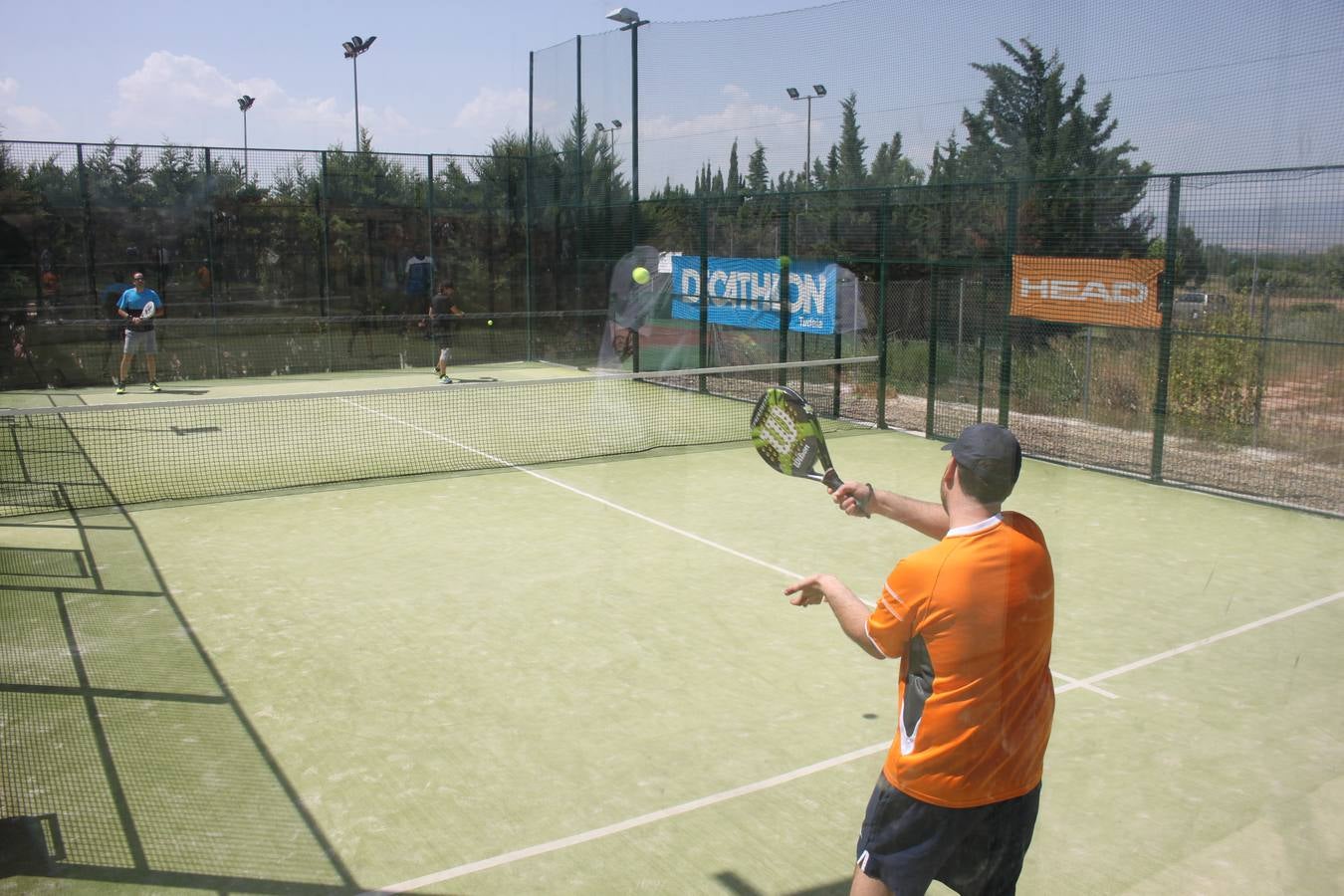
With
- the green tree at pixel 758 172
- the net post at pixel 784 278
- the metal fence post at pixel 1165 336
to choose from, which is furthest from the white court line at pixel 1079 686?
the green tree at pixel 758 172

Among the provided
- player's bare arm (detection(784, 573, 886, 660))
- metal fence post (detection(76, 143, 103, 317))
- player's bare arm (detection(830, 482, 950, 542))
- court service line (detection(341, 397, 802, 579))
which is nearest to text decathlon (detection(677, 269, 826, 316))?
court service line (detection(341, 397, 802, 579))

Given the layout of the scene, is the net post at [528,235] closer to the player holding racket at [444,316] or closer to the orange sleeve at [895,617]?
the player holding racket at [444,316]

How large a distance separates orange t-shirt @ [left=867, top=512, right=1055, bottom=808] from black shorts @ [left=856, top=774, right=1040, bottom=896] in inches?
1.8

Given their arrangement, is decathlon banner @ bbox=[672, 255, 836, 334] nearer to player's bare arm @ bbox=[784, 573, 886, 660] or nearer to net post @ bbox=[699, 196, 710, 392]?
net post @ bbox=[699, 196, 710, 392]

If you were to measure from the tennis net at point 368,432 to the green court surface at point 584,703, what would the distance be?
4.51 ft

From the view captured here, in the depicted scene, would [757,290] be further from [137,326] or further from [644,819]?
[644,819]

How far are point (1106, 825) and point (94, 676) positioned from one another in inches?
173

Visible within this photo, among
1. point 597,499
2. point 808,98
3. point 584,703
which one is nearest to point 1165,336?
point 808,98

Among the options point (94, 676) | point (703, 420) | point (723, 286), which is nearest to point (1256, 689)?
point (94, 676)

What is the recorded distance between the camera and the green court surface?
12.3 ft

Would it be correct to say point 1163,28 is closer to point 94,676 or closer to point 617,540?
point 617,540

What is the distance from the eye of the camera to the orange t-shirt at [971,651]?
7.91ft

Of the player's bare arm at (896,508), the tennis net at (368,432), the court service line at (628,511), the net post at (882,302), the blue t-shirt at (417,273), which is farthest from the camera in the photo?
the blue t-shirt at (417,273)

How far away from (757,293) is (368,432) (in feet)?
16.7
